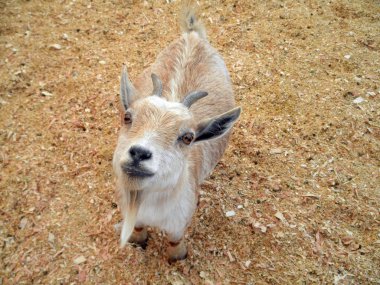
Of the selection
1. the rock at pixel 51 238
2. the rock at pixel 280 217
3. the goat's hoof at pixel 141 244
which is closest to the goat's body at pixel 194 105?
the goat's hoof at pixel 141 244

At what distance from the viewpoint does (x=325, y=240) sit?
4.11 m

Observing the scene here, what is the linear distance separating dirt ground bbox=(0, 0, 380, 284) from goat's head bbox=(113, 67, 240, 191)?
5.31 feet

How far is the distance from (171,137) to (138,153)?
1.35ft

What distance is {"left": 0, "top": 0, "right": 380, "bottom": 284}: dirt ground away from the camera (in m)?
3.86

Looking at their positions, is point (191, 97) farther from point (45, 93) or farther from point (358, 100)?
point (358, 100)

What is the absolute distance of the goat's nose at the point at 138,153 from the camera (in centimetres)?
235

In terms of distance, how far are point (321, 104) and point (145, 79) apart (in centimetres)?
293

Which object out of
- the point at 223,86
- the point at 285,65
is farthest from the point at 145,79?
the point at 285,65

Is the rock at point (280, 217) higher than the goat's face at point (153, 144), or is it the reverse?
the goat's face at point (153, 144)

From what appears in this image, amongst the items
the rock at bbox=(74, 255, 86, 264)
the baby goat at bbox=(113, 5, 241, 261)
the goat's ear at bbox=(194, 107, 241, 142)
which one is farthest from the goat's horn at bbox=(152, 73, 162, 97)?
the rock at bbox=(74, 255, 86, 264)

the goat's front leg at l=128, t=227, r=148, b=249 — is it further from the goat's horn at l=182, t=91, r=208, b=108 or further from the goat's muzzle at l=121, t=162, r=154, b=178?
the goat's horn at l=182, t=91, r=208, b=108

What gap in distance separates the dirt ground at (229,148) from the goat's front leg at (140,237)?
11cm

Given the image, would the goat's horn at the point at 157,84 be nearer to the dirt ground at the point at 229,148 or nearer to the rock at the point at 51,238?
the dirt ground at the point at 229,148

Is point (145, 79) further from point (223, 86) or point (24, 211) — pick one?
point (24, 211)
